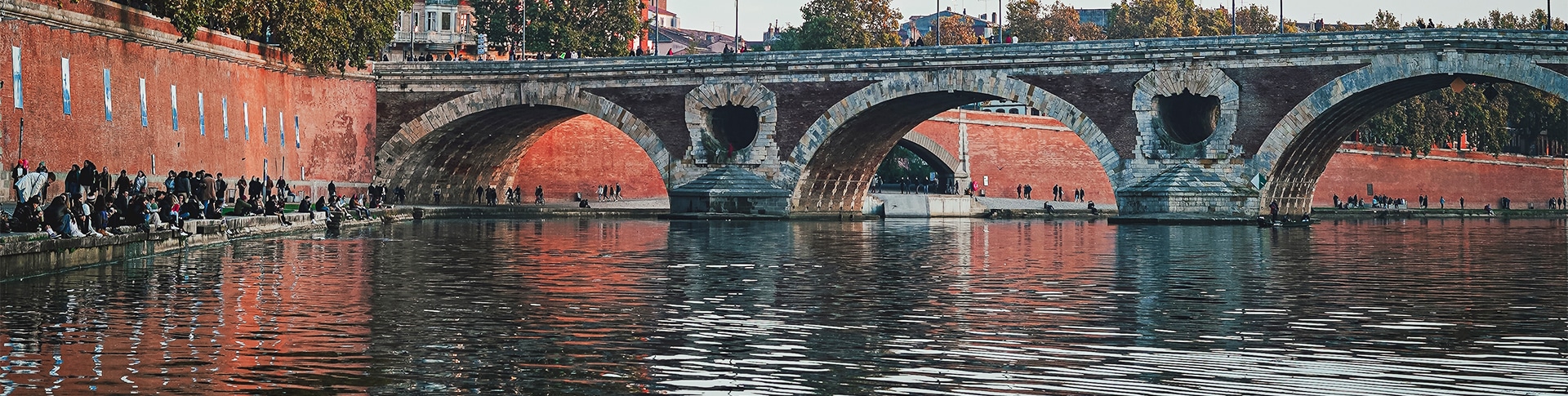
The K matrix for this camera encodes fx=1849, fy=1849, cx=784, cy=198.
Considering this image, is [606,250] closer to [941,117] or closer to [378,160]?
[378,160]

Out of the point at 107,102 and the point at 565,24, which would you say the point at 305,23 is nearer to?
the point at 107,102

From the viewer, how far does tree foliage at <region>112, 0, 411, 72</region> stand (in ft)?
148

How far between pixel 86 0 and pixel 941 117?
44972 mm

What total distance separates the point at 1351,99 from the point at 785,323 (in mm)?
36398

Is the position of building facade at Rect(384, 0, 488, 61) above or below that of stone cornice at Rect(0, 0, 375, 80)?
above

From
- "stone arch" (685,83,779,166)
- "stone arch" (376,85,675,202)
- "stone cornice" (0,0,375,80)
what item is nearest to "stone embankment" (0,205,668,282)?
"stone cornice" (0,0,375,80)

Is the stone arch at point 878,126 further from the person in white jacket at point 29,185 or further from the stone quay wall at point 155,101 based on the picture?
the person in white jacket at point 29,185

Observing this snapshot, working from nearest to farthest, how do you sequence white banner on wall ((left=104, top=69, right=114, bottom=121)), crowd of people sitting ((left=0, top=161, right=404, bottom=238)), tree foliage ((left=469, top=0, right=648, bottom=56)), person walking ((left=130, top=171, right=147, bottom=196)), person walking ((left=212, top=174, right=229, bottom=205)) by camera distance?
crowd of people sitting ((left=0, top=161, right=404, bottom=238)) < person walking ((left=130, top=171, right=147, bottom=196)) < white banner on wall ((left=104, top=69, right=114, bottom=121)) < person walking ((left=212, top=174, right=229, bottom=205)) < tree foliage ((left=469, top=0, right=648, bottom=56))

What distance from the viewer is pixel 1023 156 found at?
8281cm

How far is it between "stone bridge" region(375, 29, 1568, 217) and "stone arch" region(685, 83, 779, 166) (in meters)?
0.06

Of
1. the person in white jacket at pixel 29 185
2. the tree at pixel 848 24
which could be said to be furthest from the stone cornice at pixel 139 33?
the tree at pixel 848 24

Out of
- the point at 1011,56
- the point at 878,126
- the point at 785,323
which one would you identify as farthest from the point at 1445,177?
the point at 785,323

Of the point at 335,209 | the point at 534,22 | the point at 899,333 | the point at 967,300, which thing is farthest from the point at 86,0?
the point at 534,22

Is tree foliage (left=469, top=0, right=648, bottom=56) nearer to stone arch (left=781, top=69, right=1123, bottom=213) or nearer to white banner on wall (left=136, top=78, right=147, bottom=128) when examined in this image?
stone arch (left=781, top=69, right=1123, bottom=213)
